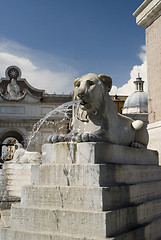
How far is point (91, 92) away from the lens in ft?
13.2

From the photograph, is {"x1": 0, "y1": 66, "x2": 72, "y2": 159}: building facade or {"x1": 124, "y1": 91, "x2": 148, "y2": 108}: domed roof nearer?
{"x1": 0, "y1": 66, "x2": 72, "y2": 159}: building facade

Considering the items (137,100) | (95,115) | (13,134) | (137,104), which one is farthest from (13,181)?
(137,100)

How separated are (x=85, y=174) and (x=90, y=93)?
105 centimetres

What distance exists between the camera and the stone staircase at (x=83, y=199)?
11.1 ft

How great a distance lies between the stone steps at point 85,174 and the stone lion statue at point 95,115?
0.37m

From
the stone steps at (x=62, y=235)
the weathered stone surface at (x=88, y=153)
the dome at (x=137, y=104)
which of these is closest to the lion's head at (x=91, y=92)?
the weathered stone surface at (x=88, y=153)

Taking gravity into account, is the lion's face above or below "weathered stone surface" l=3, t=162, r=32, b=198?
above

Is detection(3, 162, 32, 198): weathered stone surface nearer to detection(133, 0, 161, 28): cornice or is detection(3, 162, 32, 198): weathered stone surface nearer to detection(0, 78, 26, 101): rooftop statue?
detection(133, 0, 161, 28): cornice

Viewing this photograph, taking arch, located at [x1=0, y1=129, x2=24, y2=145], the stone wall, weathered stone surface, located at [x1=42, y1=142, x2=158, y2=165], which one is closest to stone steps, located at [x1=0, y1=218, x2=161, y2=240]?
weathered stone surface, located at [x1=42, y1=142, x2=158, y2=165]

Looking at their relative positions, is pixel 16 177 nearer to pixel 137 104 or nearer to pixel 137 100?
pixel 137 104

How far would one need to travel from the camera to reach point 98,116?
4.10 meters

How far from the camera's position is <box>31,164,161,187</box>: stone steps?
353cm

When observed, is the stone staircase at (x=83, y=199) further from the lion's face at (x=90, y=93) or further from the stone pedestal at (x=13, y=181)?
the stone pedestal at (x=13, y=181)

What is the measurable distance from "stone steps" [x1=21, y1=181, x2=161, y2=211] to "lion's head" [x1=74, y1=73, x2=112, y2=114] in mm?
1088
